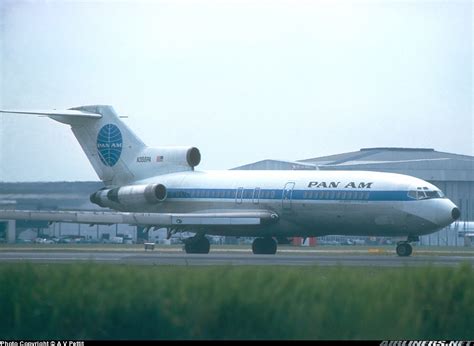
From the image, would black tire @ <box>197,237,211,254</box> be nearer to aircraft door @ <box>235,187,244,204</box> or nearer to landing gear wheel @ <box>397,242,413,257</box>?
aircraft door @ <box>235,187,244,204</box>

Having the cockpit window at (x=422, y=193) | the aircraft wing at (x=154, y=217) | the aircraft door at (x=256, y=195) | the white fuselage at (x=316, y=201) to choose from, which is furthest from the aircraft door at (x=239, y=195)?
the cockpit window at (x=422, y=193)

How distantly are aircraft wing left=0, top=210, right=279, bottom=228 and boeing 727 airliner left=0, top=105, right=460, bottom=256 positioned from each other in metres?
0.04

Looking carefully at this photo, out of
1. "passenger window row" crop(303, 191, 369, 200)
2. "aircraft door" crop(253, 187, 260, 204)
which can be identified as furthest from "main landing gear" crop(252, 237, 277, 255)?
"passenger window row" crop(303, 191, 369, 200)

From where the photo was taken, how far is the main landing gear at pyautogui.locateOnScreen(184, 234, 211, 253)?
4725cm

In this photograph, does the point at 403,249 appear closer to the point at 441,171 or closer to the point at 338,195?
the point at 338,195

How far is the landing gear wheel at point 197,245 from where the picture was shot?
4725cm

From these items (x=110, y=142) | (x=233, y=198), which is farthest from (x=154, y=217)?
(x=110, y=142)

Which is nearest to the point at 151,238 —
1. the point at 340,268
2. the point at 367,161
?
the point at 367,161

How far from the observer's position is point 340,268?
2017 cm

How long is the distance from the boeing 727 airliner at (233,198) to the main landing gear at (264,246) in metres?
0.04

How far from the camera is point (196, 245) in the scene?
4734cm

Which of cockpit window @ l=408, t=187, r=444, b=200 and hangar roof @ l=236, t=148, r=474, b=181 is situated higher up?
cockpit window @ l=408, t=187, r=444, b=200

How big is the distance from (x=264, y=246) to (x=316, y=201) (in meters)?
4.20

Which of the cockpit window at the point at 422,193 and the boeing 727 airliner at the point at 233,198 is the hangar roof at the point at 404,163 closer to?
the boeing 727 airliner at the point at 233,198
